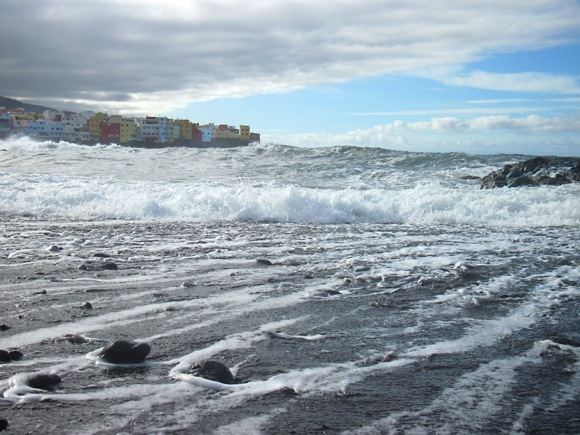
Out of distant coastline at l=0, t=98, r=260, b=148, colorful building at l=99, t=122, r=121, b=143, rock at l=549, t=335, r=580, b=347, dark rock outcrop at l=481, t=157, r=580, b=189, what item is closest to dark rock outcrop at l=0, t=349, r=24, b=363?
rock at l=549, t=335, r=580, b=347

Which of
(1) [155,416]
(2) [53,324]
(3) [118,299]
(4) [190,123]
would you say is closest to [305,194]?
(3) [118,299]

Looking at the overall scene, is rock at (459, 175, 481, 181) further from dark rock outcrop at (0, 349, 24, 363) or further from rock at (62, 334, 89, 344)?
dark rock outcrop at (0, 349, 24, 363)

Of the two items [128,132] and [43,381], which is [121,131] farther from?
[43,381]

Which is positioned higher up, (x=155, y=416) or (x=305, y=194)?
(x=305, y=194)

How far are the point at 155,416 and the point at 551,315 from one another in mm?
3689

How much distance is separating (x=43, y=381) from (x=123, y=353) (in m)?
0.51

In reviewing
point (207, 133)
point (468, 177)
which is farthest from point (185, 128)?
point (468, 177)

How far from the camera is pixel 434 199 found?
43.3ft

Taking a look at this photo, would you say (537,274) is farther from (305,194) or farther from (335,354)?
(305,194)

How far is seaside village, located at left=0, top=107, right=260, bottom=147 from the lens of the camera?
89750mm

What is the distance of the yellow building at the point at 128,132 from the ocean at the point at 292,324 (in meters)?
82.5

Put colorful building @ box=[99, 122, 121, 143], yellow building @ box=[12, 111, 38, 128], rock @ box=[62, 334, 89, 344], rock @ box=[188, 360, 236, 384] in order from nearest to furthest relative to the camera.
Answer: rock @ box=[188, 360, 236, 384], rock @ box=[62, 334, 89, 344], colorful building @ box=[99, 122, 121, 143], yellow building @ box=[12, 111, 38, 128]

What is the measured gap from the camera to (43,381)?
2.88 m

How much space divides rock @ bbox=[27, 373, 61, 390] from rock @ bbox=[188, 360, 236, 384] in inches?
30.1
